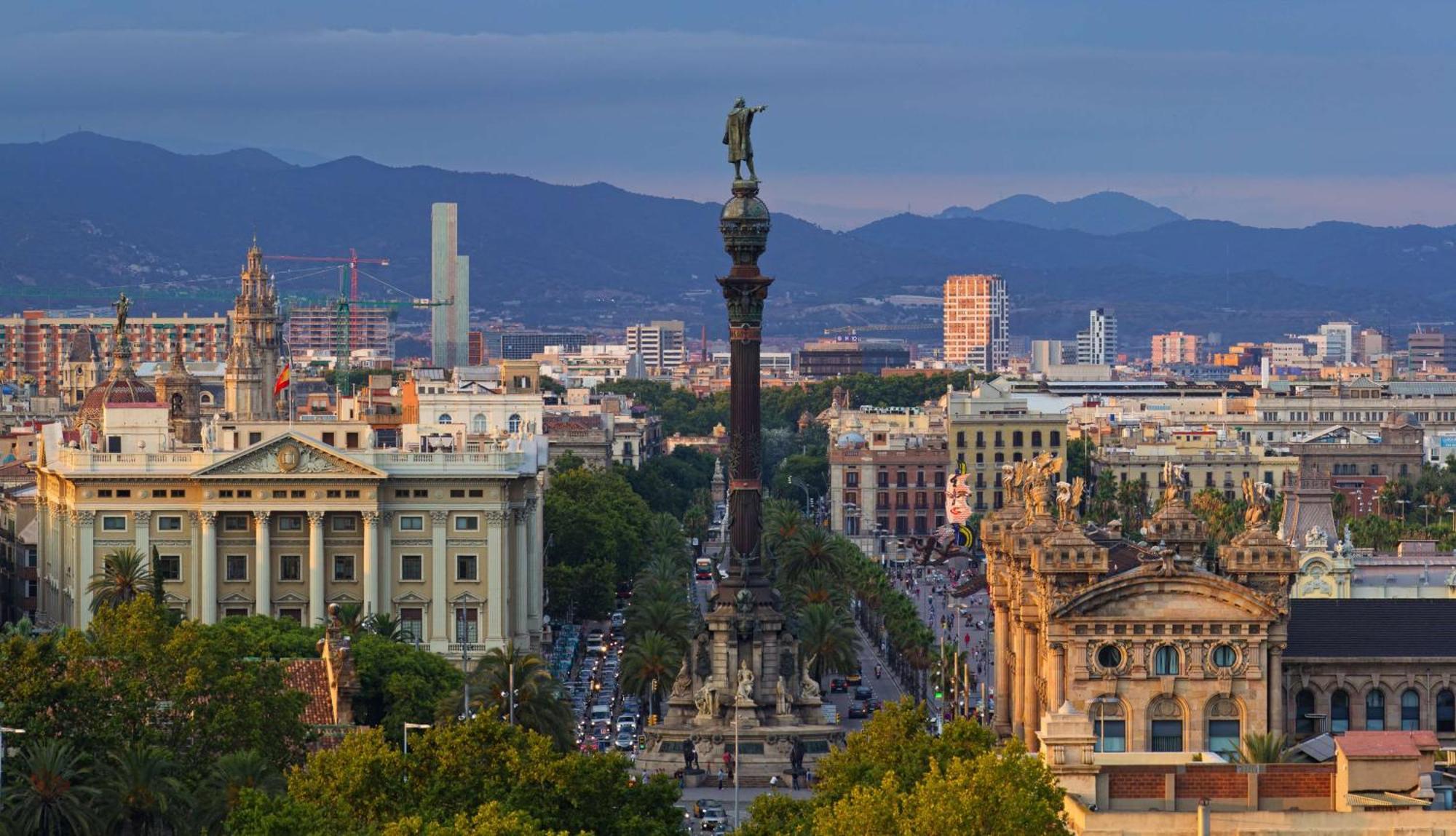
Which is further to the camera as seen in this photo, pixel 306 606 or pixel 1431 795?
pixel 306 606

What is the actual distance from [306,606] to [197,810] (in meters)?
66.9

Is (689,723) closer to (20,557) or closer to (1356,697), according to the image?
(1356,697)

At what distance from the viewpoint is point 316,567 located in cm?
15562

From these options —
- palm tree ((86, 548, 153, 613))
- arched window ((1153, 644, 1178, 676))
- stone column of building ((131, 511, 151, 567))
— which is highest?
stone column of building ((131, 511, 151, 567))

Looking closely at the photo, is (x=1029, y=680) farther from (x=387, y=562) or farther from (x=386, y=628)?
(x=387, y=562)

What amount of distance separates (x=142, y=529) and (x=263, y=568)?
17.6 ft

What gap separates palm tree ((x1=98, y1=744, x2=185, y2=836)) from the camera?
90.1 meters

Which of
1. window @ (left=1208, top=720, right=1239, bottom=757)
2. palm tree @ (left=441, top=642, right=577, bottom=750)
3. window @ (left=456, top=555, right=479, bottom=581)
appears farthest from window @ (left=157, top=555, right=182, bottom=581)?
window @ (left=1208, top=720, right=1239, bottom=757)

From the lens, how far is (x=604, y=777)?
85562 mm

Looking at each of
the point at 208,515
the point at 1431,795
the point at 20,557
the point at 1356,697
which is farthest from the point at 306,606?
the point at 1431,795

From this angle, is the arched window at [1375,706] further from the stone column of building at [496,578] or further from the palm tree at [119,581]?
the palm tree at [119,581]

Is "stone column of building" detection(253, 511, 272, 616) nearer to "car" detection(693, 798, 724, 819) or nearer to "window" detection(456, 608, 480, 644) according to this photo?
"window" detection(456, 608, 480, 644)

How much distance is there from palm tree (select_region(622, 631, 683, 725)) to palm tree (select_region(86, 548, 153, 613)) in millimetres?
19592

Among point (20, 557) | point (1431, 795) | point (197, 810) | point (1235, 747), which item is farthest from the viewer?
point (20, 557)
